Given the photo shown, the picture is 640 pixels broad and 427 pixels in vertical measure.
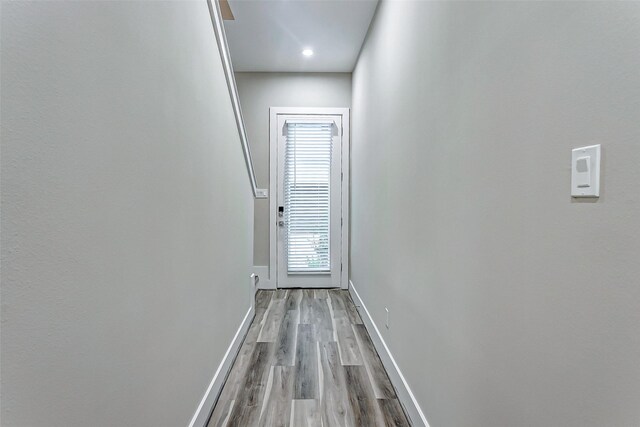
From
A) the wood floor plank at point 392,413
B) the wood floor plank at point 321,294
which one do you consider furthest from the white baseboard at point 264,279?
the wood floor plank at point 392,413

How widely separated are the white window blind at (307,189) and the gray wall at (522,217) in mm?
2491

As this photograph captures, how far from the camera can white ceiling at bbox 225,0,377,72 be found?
2.84 m

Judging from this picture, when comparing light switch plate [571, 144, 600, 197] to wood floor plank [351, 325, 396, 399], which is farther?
wood floor plank [351, 325, 396, 399]

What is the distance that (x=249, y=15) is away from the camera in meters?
2.98

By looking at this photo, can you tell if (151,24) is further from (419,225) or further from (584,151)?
(419,225)

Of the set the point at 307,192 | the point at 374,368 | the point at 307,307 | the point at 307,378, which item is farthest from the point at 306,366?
the point at 307,192

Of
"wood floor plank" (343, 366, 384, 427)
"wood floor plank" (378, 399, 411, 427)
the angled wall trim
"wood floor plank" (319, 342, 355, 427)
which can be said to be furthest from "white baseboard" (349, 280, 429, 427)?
the angled wall trim

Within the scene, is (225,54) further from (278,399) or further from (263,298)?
(263,298)

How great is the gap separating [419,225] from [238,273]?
1430 millimetres

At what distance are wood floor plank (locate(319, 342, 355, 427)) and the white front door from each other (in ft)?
6.02

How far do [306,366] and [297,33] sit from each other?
2.81 m

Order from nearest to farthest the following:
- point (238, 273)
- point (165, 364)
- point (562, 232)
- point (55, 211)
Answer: point (55, 211) < point (562, 232) < point (165, 364) < point (238, 273)

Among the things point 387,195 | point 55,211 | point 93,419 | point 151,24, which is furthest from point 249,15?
point 93,419

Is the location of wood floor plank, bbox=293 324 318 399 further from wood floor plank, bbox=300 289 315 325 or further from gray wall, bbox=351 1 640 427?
gray wall, bbox=351 1 640 427
